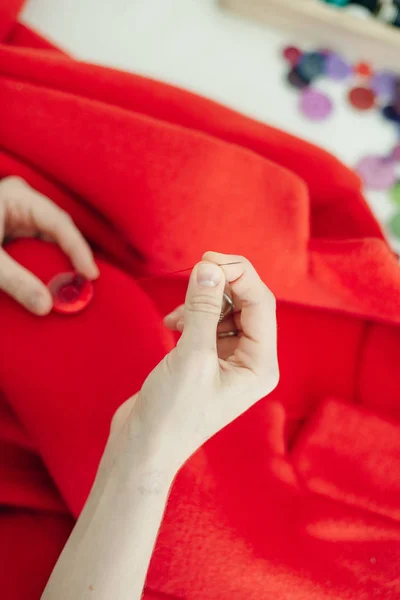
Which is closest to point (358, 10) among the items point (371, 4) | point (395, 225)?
point (371, 4)

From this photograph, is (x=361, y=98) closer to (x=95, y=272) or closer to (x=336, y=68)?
(x=336, y=68)

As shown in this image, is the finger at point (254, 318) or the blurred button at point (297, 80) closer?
the finger at point (254, 318)

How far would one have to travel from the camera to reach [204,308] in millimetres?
441

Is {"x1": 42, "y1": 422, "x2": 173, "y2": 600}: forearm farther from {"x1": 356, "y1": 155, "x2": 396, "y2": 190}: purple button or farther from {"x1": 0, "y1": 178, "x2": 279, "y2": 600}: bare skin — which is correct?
{"x1": 356, "y1": 155, "x2": 396, "y2": 190}: purple button

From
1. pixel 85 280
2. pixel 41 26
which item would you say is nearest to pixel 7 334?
pixel 85 280

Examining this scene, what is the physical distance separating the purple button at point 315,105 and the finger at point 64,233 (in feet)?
1.75

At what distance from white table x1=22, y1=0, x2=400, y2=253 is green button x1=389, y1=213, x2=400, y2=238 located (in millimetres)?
135

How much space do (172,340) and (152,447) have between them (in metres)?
0.23

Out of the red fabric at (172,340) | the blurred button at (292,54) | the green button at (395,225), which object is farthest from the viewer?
the blurred button at (292,54)

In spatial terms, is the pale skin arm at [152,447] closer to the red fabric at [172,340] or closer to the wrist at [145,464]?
the wrist at [145,464]

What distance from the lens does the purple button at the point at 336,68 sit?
1.01 meters

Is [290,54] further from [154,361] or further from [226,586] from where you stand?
[226,586]

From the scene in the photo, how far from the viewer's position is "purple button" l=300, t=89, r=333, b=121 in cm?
98

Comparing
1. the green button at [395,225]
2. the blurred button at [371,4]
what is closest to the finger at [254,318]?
the green button at [395,225]
